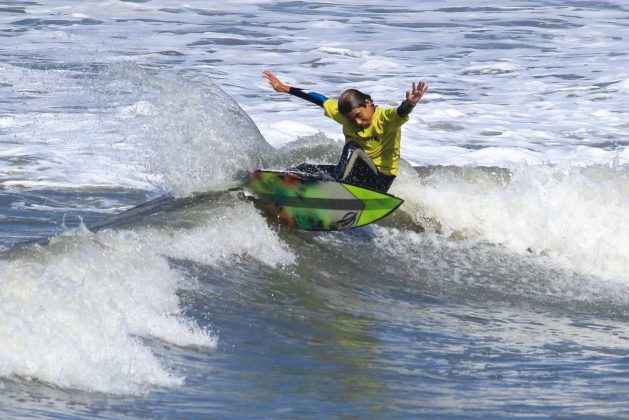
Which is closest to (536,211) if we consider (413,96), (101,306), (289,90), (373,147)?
(373,147)

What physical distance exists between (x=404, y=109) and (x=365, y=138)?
31.7 inches

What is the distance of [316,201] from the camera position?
30.1 feet

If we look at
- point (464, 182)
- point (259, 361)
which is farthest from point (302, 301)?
point (464, 182)

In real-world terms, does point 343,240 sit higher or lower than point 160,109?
lower

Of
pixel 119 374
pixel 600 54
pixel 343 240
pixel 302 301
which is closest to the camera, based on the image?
pixel 119 374

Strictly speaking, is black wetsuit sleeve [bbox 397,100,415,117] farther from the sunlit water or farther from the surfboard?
the sunlit water

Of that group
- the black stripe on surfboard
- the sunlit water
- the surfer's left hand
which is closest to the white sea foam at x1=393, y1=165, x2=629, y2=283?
the sunlit water

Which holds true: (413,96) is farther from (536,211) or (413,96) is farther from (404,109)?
(536,211)

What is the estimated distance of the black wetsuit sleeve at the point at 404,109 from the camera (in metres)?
8.24

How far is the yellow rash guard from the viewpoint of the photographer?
9.02 metres

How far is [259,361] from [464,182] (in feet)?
18.7

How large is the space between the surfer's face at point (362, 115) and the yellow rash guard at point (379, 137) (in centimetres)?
9

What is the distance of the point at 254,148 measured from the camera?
10.7 m

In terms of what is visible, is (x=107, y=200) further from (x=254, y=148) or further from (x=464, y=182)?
(x=464, y=182)
